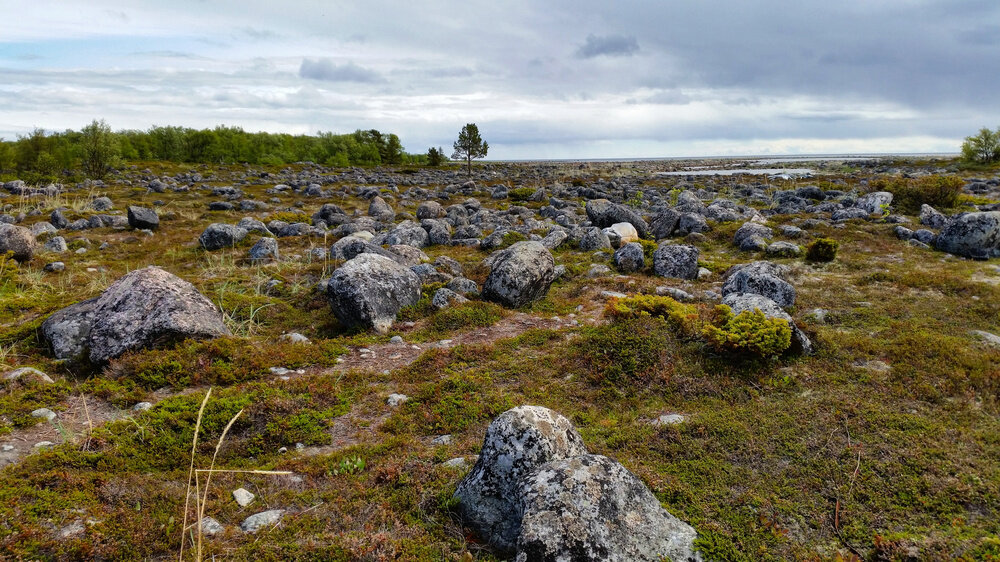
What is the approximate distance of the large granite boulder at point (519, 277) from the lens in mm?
12195

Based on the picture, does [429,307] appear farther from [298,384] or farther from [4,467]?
[4,467]

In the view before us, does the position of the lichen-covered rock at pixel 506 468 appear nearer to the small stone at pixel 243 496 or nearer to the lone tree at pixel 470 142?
the small stone at pixel 243 496

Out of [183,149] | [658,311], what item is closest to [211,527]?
[658,311]

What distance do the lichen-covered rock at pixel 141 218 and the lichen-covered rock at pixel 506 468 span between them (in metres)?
24.1

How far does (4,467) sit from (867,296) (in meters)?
16.0

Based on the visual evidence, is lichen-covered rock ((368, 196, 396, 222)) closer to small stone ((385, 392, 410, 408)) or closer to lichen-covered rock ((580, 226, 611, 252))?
lichen-covered rock ((580, 226, 611, 252))

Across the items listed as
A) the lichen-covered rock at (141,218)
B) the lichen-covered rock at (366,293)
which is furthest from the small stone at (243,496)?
the lichen-covered rock at (141,218)

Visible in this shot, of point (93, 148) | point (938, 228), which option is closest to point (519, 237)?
point (938, 228)

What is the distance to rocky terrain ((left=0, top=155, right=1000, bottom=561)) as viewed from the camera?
14.9 feet

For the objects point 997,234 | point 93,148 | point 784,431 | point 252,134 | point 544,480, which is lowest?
point 784,431

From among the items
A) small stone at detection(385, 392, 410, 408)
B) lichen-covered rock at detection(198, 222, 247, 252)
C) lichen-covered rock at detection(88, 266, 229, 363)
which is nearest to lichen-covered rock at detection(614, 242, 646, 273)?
small stone at detection(385, 392, 410, 408)

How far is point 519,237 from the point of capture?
19719 millimetres

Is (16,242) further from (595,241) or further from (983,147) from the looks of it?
(983,147)

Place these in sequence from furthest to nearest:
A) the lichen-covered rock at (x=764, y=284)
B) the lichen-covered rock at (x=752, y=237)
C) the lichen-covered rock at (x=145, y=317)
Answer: the lichen-covered rock at (x=752, y=237) < the lichen-covered rock at (x=764, y=284) < the lichen-covered rock at (x=145, y=317)
